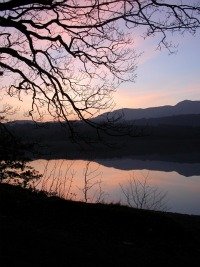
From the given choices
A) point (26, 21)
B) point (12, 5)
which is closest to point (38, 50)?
point (26, 21)

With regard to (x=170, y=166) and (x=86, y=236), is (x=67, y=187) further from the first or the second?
(x=170, y=166)

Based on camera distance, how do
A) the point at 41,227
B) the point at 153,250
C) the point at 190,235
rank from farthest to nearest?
the point at 190,235, the point at 41,227, the point at 153,250

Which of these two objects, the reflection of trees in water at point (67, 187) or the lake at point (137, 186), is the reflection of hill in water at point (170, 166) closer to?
the lake at point (137, 186)

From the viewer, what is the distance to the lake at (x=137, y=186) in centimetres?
1986

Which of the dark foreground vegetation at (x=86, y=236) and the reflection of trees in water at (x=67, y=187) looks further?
the reflection of trees in water at (x=67, y=187)

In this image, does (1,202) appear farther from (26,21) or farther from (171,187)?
(171,187)

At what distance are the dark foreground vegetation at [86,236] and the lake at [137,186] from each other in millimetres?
6746

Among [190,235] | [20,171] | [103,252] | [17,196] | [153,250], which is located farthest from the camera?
[20,171]

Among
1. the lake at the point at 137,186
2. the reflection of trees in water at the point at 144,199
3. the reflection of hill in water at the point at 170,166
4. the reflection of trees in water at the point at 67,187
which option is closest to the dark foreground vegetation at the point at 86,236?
the reflection of trees in water at the point at 67,187

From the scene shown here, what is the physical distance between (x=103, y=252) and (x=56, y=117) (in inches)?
200

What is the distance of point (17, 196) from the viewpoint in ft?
32.0

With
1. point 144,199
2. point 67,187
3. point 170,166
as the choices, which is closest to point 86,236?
point 144,199

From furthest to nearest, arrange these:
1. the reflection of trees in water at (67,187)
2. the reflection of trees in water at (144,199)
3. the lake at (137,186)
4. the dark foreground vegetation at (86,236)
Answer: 1. the lake at (137,186)
2. the reflection of trees in water at (144,199)
3. the reflection of trees in water at (67,187)
4. the dark foreground vegetation at (86,236)

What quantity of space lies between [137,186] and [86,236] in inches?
757
